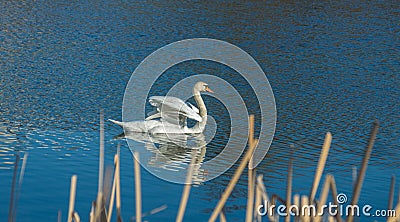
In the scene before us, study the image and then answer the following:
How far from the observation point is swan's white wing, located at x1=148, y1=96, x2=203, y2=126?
767cm

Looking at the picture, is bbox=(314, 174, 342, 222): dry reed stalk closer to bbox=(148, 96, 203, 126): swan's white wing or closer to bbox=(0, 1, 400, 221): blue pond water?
bbox=(0, 1, 400, 221): blue pond water

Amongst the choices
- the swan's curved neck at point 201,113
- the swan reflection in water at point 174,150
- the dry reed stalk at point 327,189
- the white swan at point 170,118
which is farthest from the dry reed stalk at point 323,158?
the swan's curved neck at point 201,113

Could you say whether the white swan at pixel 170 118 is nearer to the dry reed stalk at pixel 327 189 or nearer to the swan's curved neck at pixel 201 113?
the swan's curved neck at pixel 201 113

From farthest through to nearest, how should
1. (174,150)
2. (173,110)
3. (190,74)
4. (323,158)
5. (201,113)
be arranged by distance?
(190,74), (201,113), (173,110), (174,150), (323,158)

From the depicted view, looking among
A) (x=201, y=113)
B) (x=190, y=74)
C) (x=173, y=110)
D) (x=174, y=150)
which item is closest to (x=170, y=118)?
(x=173, y=110)

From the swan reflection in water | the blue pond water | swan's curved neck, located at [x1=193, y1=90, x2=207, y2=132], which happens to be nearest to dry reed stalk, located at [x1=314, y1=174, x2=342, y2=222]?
the blue pond water

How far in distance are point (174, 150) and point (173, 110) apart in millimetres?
718

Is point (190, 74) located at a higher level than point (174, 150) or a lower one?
higher

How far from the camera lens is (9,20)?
44.6ft

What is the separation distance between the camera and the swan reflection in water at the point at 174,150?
21.0ft

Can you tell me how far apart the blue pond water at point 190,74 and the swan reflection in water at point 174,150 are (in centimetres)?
19

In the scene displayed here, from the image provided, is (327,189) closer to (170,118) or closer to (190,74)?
(170,118)

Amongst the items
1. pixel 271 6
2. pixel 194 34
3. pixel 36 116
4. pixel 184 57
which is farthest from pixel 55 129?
pixel 271 6

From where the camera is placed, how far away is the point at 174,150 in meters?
7.08
